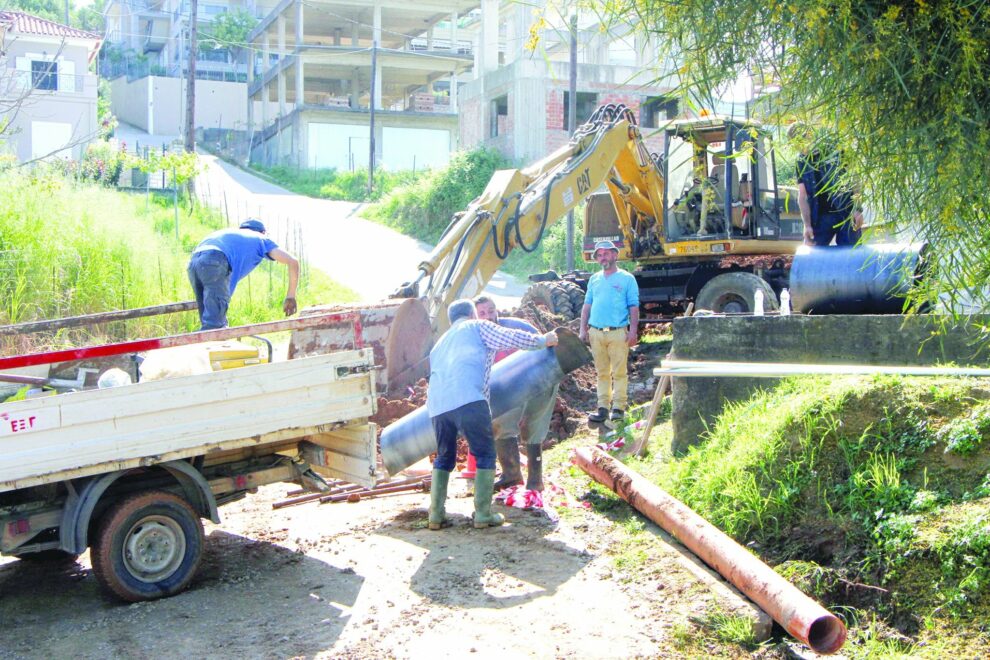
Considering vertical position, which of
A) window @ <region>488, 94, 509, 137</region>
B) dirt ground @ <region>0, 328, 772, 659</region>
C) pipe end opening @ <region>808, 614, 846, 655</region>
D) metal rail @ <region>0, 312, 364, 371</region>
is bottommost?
dirt ground @ <region>0, 328, 772, 659</region>

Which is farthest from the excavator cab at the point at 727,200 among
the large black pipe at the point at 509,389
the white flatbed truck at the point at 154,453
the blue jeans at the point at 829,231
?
the white flatbed truck at the point at 154,453

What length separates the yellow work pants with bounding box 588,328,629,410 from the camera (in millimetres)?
10227

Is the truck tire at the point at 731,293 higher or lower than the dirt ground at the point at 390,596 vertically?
higher

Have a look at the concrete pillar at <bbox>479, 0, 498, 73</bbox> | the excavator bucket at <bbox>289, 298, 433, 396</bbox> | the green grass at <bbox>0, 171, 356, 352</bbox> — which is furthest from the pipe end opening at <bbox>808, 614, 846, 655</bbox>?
the concrete pillar at <bbox>479, 0, 498, 73</bbox>

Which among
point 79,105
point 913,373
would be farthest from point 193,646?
point 79,105

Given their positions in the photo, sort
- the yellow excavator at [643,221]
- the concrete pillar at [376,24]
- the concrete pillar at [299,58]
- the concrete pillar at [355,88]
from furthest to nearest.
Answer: the concrete pillar at [355,88] → the concrete pillar at [299,58] → the concrete pillar at [376,24] → the yellow excavator at [643,221]

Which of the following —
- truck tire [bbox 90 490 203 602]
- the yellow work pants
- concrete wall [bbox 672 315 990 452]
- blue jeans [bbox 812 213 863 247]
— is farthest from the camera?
the yellow work pants

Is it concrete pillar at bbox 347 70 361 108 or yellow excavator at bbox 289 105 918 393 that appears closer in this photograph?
yellow excavator at bbox 289 105 918 393

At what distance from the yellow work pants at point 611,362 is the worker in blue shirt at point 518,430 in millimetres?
2095

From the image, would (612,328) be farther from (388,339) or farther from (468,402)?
(468,402)

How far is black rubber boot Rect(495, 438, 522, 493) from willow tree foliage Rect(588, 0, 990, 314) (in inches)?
194

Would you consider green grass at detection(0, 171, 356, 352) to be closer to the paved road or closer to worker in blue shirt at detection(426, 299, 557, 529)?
the paved road

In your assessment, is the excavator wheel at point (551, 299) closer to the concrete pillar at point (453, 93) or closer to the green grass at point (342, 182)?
the green grass at point (342, 182)

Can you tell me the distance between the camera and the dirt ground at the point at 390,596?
5.46 m
